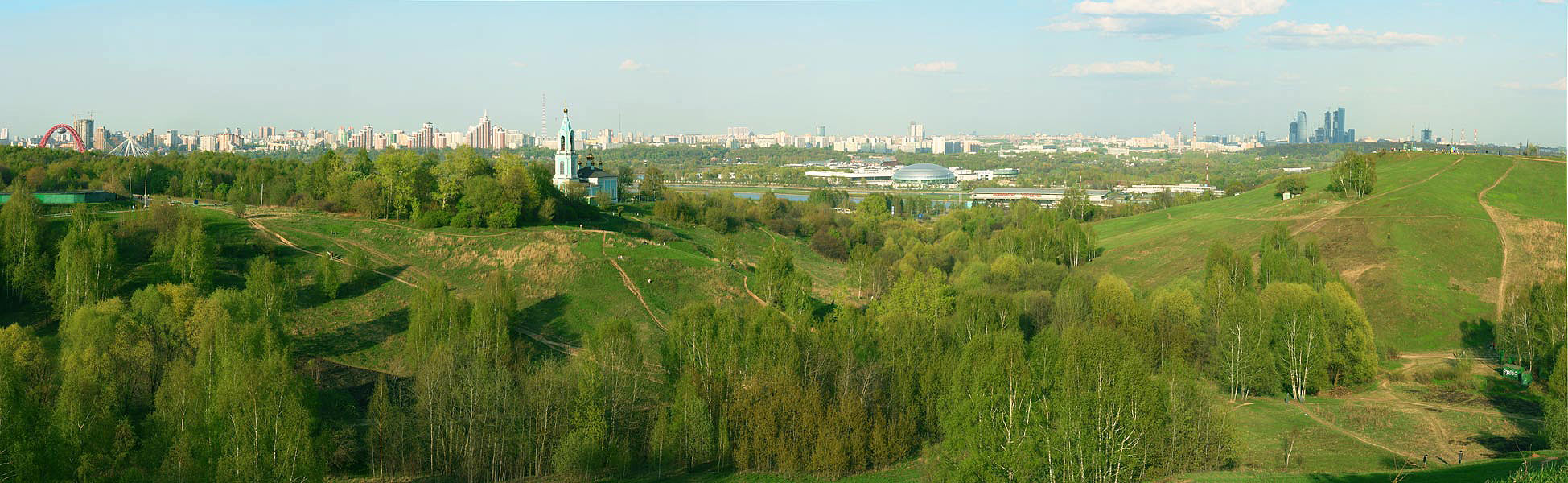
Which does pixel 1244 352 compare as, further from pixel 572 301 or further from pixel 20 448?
pixel 20 448

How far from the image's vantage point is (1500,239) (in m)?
60.9

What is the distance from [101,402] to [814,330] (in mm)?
24650

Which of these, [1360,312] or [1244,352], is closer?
[1244,352]

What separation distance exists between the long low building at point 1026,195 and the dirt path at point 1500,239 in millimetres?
60332

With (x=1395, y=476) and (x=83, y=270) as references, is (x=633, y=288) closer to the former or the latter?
(x=83, y=270)

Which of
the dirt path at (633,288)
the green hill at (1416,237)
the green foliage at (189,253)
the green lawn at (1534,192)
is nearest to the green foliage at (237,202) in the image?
the green foliage at (189,253)

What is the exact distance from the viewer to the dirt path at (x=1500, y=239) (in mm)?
53875

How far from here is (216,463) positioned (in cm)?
2633

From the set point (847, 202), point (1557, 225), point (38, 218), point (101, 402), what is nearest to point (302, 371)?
point (101, 402)

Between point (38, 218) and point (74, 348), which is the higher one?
point (38, 218)

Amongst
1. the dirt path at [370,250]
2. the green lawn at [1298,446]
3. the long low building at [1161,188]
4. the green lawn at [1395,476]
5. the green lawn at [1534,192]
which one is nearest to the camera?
the green lawn at [1395,476]

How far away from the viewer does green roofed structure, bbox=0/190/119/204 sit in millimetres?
59312

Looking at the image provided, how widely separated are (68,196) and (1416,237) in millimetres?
79757

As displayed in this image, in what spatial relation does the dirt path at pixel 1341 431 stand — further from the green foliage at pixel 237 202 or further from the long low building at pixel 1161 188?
the long low building at pixel 1161 188
